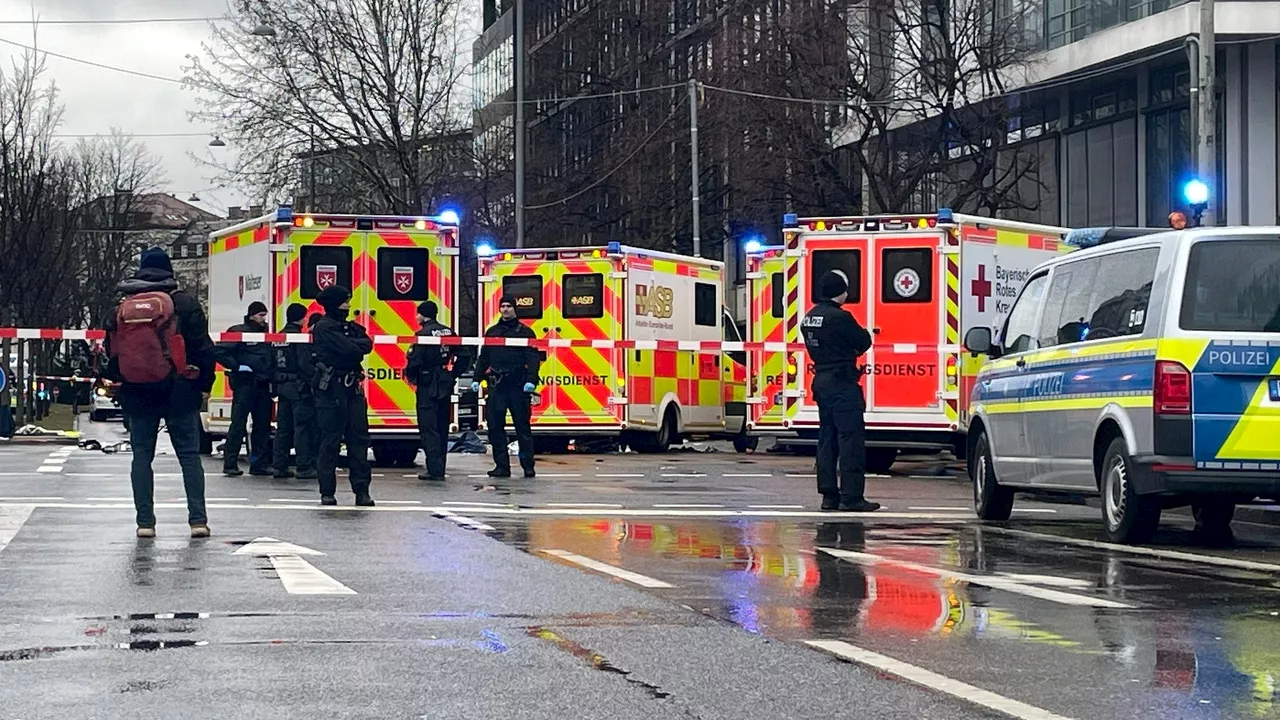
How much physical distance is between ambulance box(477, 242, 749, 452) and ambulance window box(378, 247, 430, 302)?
3294mm

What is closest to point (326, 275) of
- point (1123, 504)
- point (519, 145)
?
point (1123, 504)

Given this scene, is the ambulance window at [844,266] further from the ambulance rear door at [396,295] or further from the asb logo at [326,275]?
the asb logo at [326,275]

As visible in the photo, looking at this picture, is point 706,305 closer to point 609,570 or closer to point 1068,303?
point 1068,303

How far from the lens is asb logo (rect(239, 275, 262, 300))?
2170 cm

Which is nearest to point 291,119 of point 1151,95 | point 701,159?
point 701,159

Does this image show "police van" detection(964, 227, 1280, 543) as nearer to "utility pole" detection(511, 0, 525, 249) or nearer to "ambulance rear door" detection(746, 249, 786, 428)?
"ambulance rear door" detection(746, 249, 786, 428)

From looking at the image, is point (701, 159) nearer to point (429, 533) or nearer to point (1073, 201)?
point (1073, 201)

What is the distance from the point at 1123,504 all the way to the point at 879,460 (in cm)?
1070

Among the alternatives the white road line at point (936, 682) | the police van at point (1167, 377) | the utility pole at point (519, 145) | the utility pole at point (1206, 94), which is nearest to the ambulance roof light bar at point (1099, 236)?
the police van at point (1167, 377)

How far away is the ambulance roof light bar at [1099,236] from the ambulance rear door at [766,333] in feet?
35.4

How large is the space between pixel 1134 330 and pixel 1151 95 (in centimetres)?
2396

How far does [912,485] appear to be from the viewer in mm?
19516

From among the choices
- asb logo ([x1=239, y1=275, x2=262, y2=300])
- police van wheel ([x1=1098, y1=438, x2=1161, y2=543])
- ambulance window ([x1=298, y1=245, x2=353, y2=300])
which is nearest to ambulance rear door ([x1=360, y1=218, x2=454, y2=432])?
ambulance window ([x1=298, y1=245, x2=353, y2=300])

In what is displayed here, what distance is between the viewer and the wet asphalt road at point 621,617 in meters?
5.84
